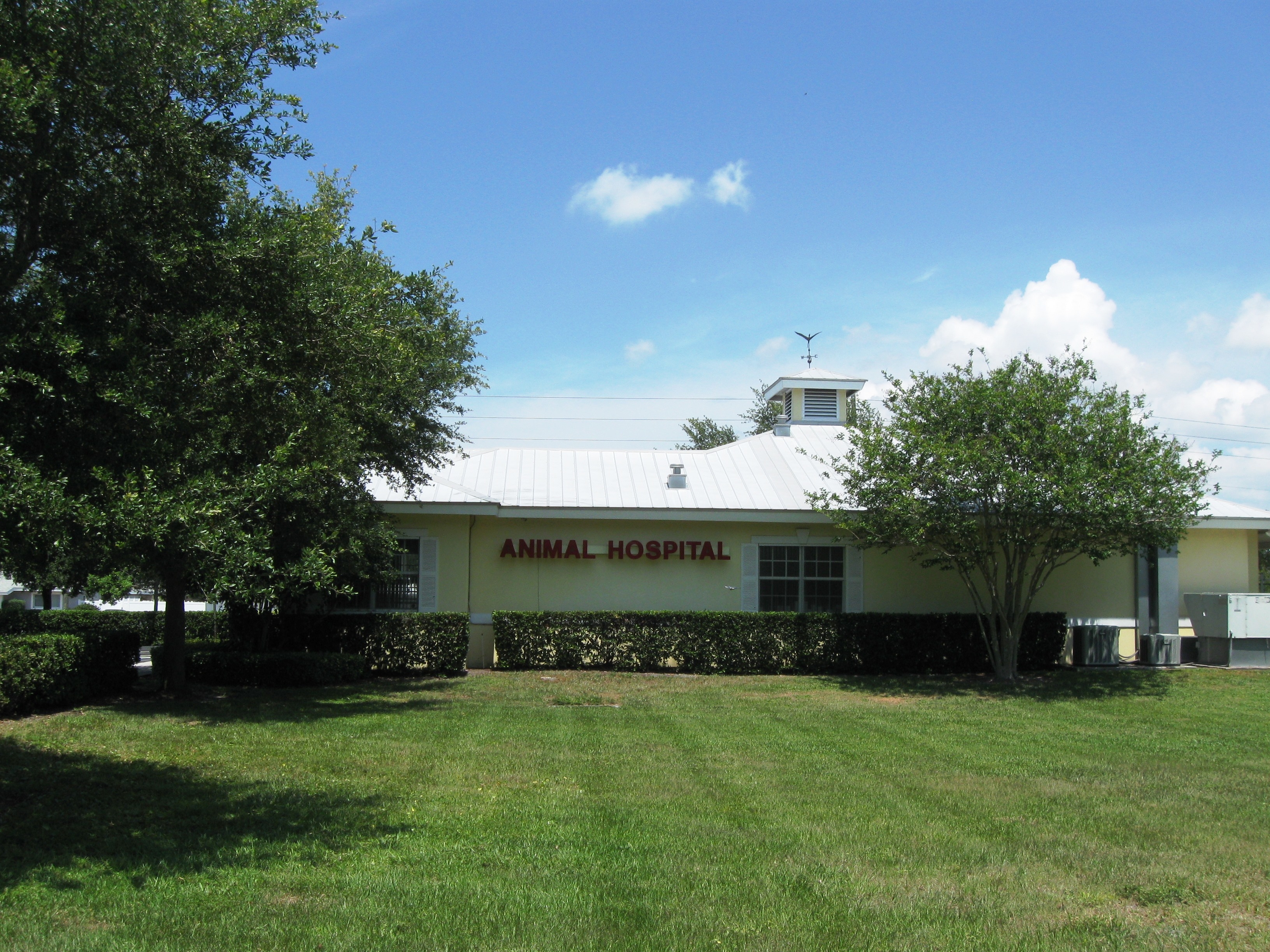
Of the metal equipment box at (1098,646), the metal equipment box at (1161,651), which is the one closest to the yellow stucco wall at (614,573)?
the metal equipment box at (1098,646)

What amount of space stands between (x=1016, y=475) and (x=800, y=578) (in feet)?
17.5

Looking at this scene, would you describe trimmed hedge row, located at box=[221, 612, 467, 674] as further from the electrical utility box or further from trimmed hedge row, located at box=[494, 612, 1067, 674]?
the electrical utility box

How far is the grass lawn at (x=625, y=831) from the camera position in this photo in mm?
5234

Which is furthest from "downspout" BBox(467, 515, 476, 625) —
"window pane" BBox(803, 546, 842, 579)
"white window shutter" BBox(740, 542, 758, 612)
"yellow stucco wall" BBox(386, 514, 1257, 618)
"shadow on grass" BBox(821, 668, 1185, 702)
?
"shadow on grass" BBox(821, 668, 1185, 702)

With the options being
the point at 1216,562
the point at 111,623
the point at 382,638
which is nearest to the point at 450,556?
the point at 382,638

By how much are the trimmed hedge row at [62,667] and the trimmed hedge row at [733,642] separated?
19.9 ft

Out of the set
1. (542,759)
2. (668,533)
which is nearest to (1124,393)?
(668,533)

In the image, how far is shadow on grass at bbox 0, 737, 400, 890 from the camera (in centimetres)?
625

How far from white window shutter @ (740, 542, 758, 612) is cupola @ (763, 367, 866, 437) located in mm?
5832

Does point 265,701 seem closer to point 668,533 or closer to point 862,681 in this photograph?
point 668,533

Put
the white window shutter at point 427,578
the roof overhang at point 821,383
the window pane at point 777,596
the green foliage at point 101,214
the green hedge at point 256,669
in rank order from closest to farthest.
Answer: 1. the green foliage at point 101,214
2. the green hedge at point 256,669
3. the white window shutter at point 427,578
4. the window pane at point 777,596
5. the roof overhang at point 821,383

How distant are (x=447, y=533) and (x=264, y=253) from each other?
37.3ft

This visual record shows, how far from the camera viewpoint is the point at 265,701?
14016 mm

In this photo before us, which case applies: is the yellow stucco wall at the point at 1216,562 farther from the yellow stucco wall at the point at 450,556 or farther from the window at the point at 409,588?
the window at the point at 409,588
